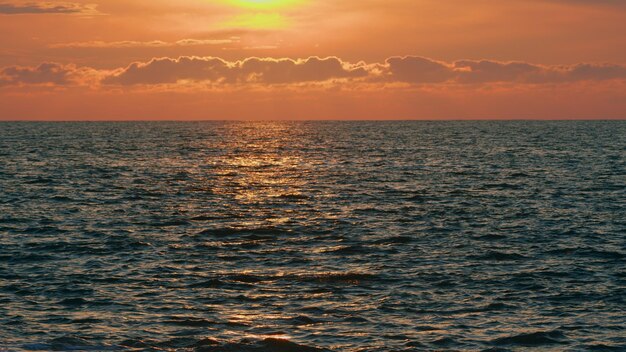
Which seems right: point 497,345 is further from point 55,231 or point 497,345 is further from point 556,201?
point 556,201

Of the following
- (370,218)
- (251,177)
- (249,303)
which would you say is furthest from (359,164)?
(249,303)

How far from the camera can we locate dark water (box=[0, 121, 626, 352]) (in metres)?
24.7

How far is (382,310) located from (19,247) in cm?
2068

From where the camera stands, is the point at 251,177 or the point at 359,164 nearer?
the point at 251,177

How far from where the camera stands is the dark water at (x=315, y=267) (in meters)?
24.7

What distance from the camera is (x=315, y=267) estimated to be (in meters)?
34.3

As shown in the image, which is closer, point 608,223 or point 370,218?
point 608,223

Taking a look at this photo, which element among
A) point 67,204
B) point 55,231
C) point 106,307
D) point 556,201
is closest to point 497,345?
point 106,307

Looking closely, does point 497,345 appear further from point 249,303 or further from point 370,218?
point 370,218

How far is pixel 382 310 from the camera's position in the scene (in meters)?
27.4

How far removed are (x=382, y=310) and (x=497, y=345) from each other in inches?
193

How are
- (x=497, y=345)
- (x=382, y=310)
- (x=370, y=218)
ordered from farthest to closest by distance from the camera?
(x=370, y=218) < (x=382, y=310) < (x=497, y=345)

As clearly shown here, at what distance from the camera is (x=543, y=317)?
26.5 m

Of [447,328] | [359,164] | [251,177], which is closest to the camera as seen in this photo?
[447,328]
